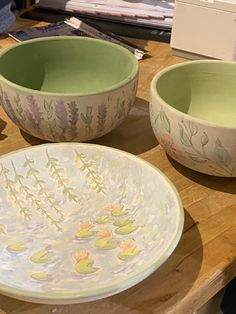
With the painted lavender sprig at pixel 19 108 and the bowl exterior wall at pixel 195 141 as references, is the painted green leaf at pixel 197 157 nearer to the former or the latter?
the bowl exterior wall at pixel 195 141

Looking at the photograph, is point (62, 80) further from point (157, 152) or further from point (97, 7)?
point (97, 7)

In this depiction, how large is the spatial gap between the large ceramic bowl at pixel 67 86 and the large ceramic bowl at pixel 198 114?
0.17 ft

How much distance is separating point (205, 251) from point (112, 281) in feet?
0.43

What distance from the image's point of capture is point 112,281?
1.50 ft

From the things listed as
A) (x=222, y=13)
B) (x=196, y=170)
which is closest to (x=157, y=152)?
(x=196, y=170)

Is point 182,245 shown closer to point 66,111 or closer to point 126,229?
point 126,229

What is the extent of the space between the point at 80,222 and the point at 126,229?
0.18ft

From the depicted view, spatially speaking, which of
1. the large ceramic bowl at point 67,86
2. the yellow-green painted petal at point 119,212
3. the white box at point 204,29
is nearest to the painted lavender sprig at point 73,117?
the large ceramic bowl at point 67,86

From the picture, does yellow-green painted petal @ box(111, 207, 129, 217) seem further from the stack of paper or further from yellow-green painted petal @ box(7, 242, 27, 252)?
the stack of paper

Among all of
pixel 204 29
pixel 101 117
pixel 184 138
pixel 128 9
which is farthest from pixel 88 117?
pixel 128 9

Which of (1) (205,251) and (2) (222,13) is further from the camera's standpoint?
(2) (222,13)

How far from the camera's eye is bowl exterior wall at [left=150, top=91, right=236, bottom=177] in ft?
1.92

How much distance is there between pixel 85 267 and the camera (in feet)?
1.68

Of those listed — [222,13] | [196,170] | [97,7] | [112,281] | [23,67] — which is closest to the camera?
[112,281]
